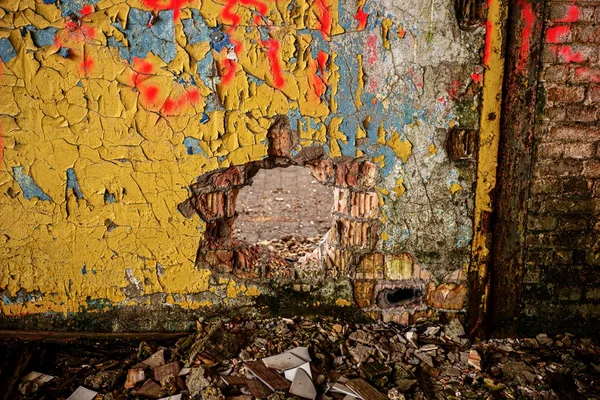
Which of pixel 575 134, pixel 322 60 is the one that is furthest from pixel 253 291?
pixel 575 134

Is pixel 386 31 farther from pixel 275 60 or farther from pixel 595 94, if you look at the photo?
pixel 595 94

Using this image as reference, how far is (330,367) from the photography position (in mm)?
2176

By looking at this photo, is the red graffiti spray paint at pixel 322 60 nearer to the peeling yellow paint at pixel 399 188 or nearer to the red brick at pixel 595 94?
the peeling yellow paint at pixel 399 188

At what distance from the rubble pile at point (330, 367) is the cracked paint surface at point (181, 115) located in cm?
37

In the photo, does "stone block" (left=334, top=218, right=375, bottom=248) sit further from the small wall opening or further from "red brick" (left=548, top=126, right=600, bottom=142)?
"red brick" (left=548, top=126, right=600, bottom=142)

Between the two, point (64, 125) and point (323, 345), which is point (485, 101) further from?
point (64, 125)

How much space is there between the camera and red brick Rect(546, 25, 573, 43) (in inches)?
83.5

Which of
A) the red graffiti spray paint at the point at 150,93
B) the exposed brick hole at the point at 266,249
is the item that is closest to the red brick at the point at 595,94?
the exposed brick hole at the point at 266,249

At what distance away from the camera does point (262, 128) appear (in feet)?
7.23

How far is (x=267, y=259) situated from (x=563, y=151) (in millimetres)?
1596

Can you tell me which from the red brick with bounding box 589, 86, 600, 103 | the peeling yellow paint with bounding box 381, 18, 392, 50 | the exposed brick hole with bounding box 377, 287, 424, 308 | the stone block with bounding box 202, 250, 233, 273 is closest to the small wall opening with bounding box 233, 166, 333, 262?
the stone block with bounding box 202, 250, 233, 273

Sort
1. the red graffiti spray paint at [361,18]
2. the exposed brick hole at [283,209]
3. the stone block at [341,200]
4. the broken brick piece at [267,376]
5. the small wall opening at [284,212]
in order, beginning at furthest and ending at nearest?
the exposed brick hole at [283,209]
the small wall opening at [284,212]
the stone block at [341,200]
the red graffiti spray paint at [361,18]
the broken brick piece at [267,376]

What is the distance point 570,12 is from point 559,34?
0.35ft

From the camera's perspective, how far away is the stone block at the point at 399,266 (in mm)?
2389
